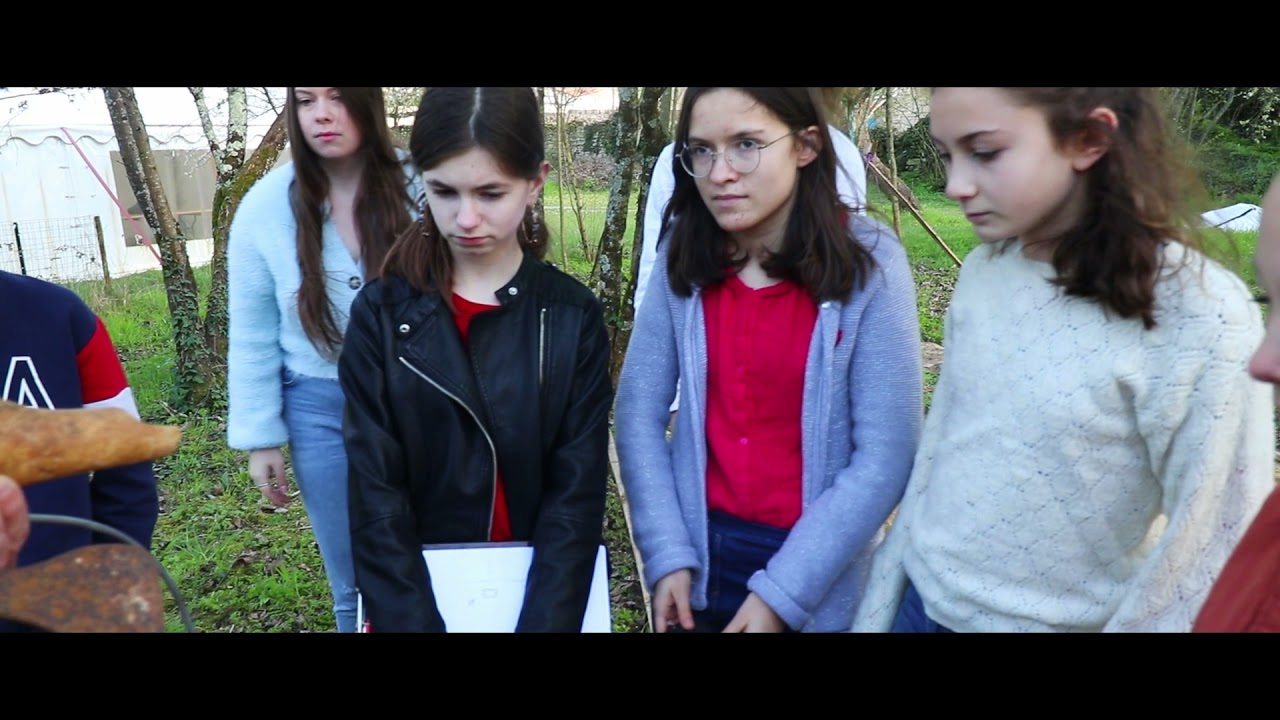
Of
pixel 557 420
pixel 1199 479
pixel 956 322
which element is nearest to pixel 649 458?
pixel 557 420

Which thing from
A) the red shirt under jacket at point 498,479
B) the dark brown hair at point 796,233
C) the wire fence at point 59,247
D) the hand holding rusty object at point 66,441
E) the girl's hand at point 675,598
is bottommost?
the wire fence at point 59,247

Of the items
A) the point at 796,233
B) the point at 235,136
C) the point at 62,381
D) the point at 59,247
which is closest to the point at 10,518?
the point at 62,381

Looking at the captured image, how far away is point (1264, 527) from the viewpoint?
1108 mm

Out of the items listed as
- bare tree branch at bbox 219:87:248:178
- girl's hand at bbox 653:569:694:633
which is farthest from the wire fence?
girl's hand at bbox 653:569:694:633

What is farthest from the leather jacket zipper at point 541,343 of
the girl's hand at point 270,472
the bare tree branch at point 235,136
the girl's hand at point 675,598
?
the bare tree branch at point 235,136

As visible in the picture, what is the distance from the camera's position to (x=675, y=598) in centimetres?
175

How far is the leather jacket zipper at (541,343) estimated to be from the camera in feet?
5.73

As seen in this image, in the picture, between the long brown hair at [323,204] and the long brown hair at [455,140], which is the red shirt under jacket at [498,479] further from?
the long brown hair at [323,204]

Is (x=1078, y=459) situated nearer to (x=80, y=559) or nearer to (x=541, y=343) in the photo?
(x=541, y=343)

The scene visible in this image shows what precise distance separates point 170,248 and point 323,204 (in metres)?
3.68

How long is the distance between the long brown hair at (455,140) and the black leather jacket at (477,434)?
2.1 inches

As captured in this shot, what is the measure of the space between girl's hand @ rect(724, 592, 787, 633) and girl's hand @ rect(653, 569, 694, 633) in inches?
3.8

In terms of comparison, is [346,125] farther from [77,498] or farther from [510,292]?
[77,498]

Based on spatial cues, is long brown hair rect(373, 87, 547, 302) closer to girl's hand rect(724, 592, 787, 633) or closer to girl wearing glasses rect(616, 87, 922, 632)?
girl wearing glasses rect(616, 87, 922, 632)
